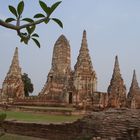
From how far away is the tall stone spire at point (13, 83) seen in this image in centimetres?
3047

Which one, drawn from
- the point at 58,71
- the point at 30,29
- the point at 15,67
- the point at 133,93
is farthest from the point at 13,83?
the point at 30,29

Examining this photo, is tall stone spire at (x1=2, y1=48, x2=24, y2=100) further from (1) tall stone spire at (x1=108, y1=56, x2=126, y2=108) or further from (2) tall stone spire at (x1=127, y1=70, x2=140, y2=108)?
(2) tall stone spire at (x1=127, y1=70, x2=140, y2=108)

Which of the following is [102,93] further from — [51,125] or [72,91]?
[51,125]

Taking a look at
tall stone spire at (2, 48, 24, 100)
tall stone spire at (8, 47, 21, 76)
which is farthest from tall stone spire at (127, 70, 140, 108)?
tall stone spire at (8, 47, 21, 76)

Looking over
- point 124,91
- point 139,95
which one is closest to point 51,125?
point 124,91

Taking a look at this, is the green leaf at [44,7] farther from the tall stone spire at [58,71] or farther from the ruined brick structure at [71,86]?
the tall stone spire at [58,71]

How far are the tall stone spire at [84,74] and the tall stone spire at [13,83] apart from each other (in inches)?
206

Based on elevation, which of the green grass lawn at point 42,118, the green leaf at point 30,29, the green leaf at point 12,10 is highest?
the green leaf at point 12,10

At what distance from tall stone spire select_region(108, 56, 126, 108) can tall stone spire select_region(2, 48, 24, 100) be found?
7.59 metres

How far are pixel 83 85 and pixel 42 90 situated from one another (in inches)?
182

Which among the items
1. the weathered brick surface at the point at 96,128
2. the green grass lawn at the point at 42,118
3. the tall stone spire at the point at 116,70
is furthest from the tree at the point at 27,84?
the weathered brick surface at the point at 96,128

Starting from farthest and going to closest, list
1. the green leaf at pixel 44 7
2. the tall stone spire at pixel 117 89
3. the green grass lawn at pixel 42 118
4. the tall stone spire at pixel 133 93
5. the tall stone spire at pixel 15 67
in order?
the tall stone spire at pixel 15 67
the tall stone spire at pixel 133 93
the tall stone spire at pixel 117 89
the green grass lawn at pixel 42 118
the green leaf at pixel 44 7

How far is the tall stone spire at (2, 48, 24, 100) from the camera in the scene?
1200 inches

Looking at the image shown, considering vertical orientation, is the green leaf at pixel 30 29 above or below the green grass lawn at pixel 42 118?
above
